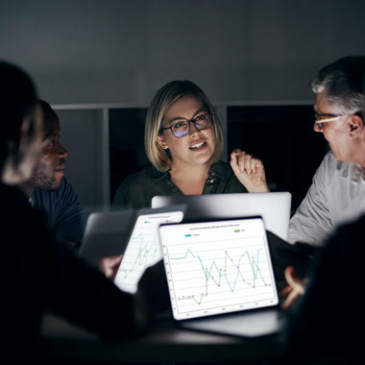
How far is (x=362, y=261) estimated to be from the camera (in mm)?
899

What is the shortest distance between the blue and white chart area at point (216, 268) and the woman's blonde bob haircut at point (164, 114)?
1.39m

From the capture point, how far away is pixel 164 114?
2.71 meters

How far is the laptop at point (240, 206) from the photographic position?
1556 mm

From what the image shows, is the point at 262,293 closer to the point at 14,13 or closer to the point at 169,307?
the point at 169,307

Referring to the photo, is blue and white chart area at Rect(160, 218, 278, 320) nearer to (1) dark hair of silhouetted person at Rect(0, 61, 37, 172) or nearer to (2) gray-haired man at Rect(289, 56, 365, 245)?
(1) dark hair of silhouetted person at Rect(0, 61, 37, 172)

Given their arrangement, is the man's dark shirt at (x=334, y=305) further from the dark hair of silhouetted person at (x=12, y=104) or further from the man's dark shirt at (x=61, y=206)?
the man's dark shirt at (x=61, y=206)

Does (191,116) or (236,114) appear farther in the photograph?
(236,114)

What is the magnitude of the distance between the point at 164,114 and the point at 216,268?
1.53m

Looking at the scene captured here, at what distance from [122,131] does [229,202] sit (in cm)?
199

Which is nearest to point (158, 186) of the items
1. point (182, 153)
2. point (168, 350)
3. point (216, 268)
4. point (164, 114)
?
point (182, 153)

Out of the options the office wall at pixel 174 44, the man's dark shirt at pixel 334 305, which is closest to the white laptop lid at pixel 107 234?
the man's dark shirt at pixel 334 305

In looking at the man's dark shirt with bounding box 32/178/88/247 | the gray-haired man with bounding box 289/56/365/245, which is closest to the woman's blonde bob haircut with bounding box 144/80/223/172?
the man's dark shirt with bounding box 32/178/88/247

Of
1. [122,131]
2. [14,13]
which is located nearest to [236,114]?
[122,131]

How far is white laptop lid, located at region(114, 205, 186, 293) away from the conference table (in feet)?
1.21
